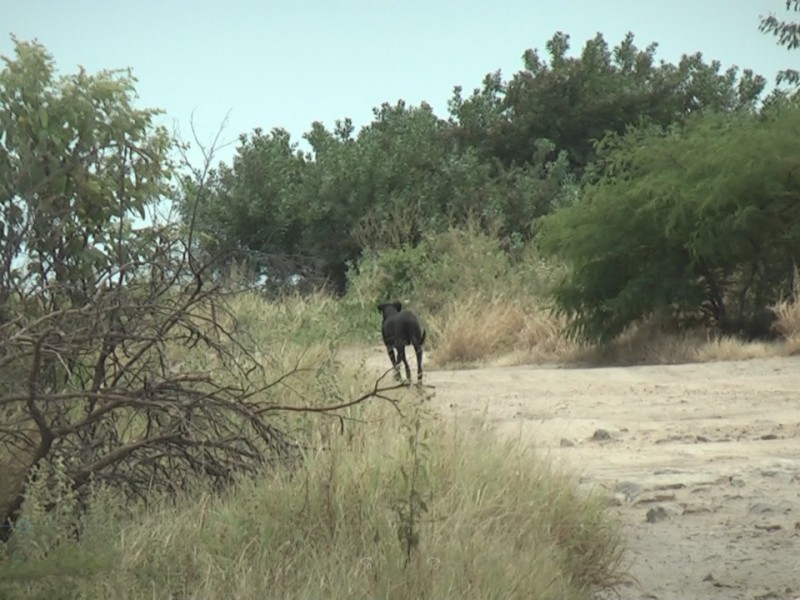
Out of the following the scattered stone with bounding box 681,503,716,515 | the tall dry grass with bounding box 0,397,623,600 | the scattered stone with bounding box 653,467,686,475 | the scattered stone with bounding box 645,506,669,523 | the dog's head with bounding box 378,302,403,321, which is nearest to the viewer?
the tall dry grass with bounding box 0,397,623,600

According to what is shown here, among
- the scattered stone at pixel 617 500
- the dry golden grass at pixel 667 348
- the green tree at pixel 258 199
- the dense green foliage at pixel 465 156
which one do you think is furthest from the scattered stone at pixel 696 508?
the green tree at pixel 258 199

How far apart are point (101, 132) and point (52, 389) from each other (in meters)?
5.57

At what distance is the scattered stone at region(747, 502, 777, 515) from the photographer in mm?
7602

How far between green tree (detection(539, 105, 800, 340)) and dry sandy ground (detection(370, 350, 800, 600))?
2.80m

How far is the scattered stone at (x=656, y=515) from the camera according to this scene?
24.7ft

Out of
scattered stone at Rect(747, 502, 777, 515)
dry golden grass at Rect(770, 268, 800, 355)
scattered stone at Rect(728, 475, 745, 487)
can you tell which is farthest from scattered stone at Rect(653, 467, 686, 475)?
dry golden grass at Rect(770, 268, 800, 355)

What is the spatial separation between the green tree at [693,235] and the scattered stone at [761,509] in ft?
37.9

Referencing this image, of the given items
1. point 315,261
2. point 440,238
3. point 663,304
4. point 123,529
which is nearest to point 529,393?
point 663,304

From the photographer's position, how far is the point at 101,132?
38.3ft

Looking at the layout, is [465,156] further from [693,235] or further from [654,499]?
[654,499]

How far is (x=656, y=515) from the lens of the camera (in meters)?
7.55

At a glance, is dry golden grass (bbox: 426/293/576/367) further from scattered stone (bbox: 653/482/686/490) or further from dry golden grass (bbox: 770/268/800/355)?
scattered stone (bbox: 653/482/686/490)

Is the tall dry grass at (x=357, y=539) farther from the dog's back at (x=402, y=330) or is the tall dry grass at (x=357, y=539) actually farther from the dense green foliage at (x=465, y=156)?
the dense green foliage at (x=465, y=156)

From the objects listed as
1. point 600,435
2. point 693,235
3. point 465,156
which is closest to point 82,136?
point 600,435
